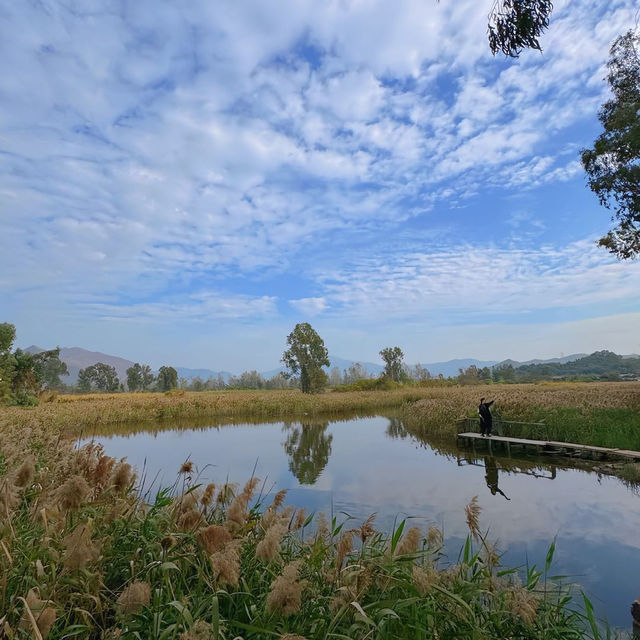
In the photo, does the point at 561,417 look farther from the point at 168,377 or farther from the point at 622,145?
the point at 168,377

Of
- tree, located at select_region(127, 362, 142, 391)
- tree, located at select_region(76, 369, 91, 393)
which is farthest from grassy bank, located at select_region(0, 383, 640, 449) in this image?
tree, located at select_region(76, 369, 91, 393)

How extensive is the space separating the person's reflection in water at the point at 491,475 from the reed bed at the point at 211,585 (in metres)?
7.15

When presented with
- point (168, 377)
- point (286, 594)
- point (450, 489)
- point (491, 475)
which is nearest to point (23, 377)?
point (450, 489)

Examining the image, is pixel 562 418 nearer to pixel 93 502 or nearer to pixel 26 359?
pixel 93 502

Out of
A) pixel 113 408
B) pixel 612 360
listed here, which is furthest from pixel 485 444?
pixel 612 360

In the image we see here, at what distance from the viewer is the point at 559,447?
1339 centimetres

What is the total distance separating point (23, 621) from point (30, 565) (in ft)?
2.50

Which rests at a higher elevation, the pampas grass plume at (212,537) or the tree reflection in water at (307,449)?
the pampas grass plume at (212,537)

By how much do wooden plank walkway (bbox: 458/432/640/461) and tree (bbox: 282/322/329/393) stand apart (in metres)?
30.3

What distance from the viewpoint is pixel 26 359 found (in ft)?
98.2

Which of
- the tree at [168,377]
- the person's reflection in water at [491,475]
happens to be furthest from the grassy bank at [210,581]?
the tree at [168,377]

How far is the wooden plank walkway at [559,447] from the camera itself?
11789 millimetres

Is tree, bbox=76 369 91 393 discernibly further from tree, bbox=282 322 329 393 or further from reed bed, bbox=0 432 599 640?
reed bed, bbox=0 432 599 640

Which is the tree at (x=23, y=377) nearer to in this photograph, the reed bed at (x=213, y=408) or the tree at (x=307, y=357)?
the reed bed at (x=213, y=408)
